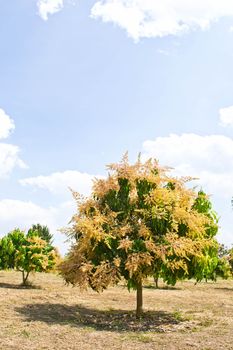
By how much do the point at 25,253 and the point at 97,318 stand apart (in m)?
9.35

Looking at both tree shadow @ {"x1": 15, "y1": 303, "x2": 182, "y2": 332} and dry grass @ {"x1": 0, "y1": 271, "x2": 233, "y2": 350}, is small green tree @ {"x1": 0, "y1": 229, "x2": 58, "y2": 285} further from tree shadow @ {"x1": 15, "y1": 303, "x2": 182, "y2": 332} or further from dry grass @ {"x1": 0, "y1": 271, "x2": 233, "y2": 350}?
tree shadow @ {"x1": 15, "y1": 303, "x2": 182, "y2": 332}

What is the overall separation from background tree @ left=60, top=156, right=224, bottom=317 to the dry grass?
4.95ft

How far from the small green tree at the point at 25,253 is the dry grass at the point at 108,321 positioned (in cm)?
130

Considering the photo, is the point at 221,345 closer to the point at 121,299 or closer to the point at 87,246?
the point at 87,246

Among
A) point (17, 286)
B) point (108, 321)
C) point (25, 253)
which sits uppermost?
point (25, 253)

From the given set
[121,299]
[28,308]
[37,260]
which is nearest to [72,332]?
[28,308]

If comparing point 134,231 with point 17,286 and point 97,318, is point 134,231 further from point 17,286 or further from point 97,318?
point 17,286

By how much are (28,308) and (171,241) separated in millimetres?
6603

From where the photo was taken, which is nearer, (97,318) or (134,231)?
(134,231)

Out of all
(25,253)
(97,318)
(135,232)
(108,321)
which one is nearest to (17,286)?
(25,253)

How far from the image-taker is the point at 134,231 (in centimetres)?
1627

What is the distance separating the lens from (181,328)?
1527 cm

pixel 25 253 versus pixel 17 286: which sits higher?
pixel 25 253

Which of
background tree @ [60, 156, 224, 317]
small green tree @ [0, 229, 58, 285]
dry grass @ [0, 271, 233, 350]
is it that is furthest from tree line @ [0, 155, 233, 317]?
small green tree @ [0, 229, 58, 285]
